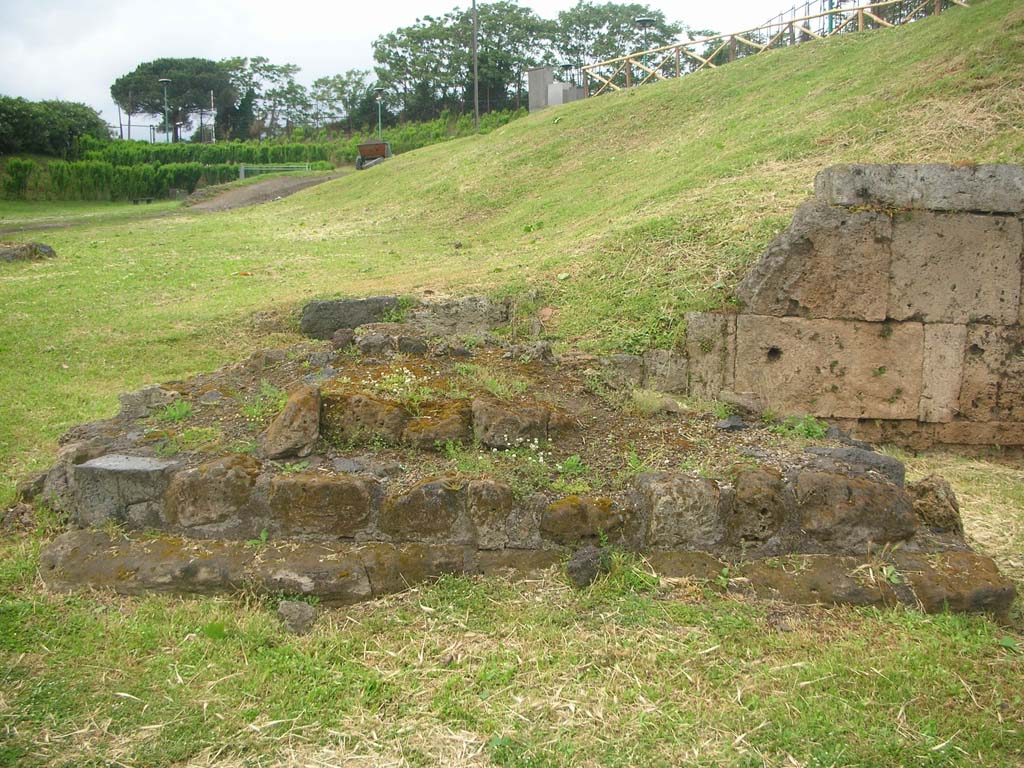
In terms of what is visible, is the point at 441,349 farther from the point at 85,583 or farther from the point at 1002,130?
the point at 1002,130

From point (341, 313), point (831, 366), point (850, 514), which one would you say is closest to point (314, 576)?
point (850, 514)

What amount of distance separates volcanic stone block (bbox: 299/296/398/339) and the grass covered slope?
0.81m

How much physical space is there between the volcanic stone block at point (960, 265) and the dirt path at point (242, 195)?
2146 cm

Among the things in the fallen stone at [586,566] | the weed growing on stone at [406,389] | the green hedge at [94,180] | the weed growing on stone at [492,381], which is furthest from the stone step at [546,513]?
the green hedge at [94,180]

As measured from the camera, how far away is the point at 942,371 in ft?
27.5

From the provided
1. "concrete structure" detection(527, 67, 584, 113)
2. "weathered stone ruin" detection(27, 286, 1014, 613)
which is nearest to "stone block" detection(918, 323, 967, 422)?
"weathered stone ruin" detection(27, 286, 1014, 613)

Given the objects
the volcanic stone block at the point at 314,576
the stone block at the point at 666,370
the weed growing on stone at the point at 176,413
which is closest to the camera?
the volcanic stone block at the point at 314,576

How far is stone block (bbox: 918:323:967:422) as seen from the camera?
8.30 metres

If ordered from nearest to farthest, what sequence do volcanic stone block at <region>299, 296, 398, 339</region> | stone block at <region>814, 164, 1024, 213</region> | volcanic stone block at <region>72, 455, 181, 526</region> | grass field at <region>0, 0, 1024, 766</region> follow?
grass field at <region>0, 0, 1024, 766</region>, volcanic stone block at <region>72, 455, 181, 526</region>, stone block at <region>814, 164, 1024, 213</region>, volcanic stone block at <region>299, 296, 398, 339</region>

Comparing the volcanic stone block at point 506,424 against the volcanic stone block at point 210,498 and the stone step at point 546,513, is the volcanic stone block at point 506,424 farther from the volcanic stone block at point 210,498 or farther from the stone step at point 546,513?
the volcanic stone block at point 210,498

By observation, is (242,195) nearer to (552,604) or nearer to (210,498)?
(210,498)

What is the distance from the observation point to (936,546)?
186 inches

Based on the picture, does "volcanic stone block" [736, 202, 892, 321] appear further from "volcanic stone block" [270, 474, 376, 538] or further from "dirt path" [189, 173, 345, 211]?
"dirt path" [189, 173, 345, 211]

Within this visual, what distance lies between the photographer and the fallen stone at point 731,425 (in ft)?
18.7
